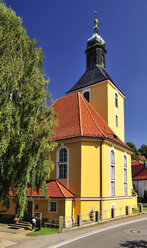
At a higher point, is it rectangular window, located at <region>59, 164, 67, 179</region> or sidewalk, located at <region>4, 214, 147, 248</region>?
rectangular window, located at <region>59, 164, 67, 179</region>

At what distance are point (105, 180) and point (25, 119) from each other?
10.5 metres

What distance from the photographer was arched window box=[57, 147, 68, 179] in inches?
787

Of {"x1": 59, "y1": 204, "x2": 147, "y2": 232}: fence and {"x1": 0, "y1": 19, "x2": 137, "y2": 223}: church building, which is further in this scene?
{"x1": 0, "y1": 19, "x2": 137, "y2": 223}: church building

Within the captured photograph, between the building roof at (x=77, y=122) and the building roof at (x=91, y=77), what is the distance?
4308 mm

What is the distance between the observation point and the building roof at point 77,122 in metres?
20.0

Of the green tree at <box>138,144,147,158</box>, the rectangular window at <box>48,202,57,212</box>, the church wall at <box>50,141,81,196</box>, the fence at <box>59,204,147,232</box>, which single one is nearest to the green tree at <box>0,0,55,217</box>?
the fence at <box>59,204,147,232</box>

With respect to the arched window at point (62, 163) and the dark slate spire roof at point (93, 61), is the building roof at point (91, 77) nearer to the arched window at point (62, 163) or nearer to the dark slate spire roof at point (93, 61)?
the dark slate spire roof at point (93, 61)

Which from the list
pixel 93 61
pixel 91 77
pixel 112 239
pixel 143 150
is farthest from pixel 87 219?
pixel 143 150

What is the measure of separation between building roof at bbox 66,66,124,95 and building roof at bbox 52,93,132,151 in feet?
14.1

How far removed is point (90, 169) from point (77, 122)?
471 cm

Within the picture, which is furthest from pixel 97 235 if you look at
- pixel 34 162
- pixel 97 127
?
pixel 97 127

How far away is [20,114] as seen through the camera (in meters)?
12.6

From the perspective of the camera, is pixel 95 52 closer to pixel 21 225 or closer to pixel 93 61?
pixel 93 61

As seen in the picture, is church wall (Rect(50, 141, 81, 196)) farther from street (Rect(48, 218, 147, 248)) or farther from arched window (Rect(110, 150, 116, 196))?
street (Rect(48, 218, 147, 248))
